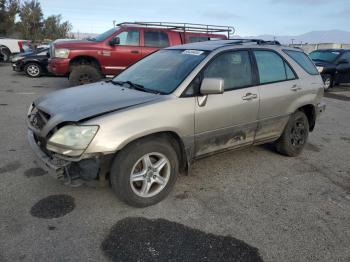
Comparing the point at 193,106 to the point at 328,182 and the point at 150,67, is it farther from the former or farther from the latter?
the point at 328,182

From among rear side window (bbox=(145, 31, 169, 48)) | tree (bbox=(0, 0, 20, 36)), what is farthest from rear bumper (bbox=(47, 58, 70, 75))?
tree (bbox=(0, 0, 20, 36))

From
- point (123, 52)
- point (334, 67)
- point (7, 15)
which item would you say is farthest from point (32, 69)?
point (7, 15)

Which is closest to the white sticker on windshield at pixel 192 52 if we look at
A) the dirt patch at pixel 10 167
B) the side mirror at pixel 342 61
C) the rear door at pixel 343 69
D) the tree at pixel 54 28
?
the dirt patch at pixel 10 167

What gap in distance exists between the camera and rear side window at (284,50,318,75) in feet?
16.4

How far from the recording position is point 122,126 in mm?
3096

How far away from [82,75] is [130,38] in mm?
1864

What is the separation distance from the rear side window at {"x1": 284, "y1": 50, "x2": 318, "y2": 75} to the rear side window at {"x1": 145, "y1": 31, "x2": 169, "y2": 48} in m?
5.58

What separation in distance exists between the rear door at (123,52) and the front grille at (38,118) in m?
6.02

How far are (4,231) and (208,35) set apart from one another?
9228mm

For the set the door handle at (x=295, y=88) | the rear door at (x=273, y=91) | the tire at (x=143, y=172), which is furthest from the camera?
the door handle at (x=295, y=88)

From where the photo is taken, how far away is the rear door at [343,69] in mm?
13664

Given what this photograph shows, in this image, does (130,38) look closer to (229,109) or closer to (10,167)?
(10,167)

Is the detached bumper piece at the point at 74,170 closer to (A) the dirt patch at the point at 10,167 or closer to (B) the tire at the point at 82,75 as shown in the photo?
(A) the dirt patch at the point at 10,167

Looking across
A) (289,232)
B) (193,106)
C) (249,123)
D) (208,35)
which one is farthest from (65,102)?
(208,35)
